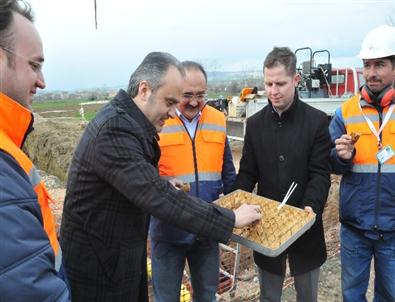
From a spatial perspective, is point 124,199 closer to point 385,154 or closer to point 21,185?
point 21,185

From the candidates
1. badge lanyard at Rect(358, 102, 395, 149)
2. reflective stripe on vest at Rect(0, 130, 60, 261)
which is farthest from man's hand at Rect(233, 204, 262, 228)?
badge lanyard at Rect(358, 102, 395, 149)

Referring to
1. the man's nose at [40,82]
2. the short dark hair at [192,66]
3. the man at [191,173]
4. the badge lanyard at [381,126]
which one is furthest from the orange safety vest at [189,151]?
the man's nose at [40,82]

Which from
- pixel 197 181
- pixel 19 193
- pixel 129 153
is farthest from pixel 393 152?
pixel 19 193

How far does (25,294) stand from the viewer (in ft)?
2.93

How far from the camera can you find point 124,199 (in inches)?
66.7

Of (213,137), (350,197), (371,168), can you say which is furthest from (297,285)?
(213,137)

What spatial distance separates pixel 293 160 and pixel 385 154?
0.67 meters

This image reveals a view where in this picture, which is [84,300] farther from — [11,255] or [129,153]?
[11,255]

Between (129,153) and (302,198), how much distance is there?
56.7 inches

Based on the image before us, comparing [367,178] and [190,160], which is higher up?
[190,160]

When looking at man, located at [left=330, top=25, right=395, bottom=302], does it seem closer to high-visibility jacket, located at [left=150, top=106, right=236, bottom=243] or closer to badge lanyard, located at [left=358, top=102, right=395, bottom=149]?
badge lanyard, located at [left=358, top=102, right=395, bottom=149]

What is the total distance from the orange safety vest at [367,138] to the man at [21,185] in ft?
7.19

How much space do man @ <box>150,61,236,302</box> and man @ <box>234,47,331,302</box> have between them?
14.0 inches

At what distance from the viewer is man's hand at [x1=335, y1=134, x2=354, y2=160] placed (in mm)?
2447
